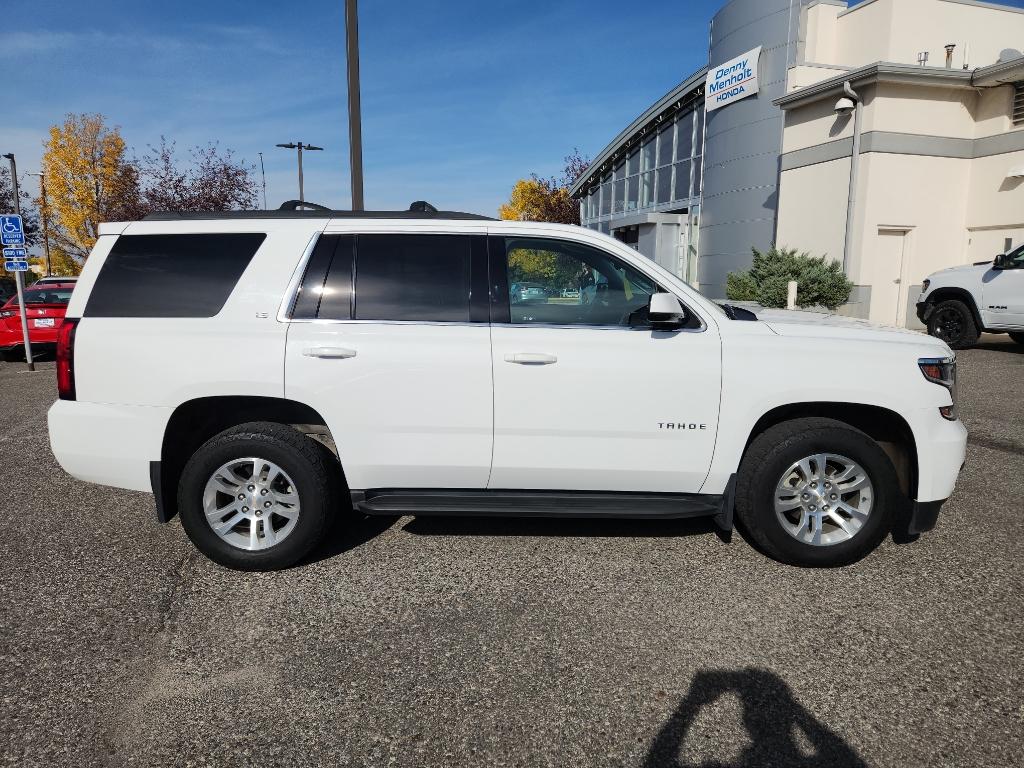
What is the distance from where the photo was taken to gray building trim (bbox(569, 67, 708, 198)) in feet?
79.1

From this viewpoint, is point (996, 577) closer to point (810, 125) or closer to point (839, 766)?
point (839, 766)

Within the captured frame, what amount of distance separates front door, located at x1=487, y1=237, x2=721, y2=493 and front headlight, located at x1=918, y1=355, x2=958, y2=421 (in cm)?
112

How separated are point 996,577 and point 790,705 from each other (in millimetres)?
1947

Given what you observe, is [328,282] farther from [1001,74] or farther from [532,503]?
[1001,74]

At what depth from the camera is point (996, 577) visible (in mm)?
3926

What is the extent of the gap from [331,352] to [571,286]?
4.45ft

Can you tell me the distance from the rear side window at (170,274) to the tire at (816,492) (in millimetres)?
2966

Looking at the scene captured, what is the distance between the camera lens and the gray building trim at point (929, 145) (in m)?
16.2

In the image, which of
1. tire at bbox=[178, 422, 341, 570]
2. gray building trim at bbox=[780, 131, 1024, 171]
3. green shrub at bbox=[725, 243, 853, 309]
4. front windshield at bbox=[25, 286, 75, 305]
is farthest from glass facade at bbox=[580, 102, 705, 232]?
tire at bbox=[178, 422, 341, 570]

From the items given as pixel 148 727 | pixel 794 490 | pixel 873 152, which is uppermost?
pixel 873 152

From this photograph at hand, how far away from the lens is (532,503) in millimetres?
3846

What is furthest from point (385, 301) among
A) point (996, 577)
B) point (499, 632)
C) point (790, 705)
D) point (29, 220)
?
point (29, 220)

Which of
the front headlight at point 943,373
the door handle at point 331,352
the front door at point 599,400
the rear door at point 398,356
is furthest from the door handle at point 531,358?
the front headlight at point 943,373

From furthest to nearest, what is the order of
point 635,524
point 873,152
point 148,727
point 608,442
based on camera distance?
point 873,152
point 635,524
point 608,442
point 148,727
